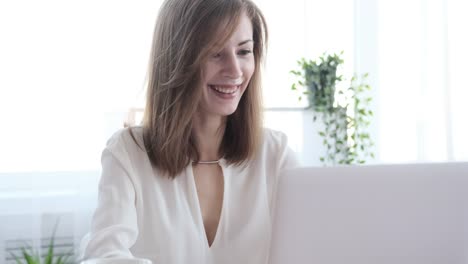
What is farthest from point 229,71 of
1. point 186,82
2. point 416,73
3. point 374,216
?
point 416,73

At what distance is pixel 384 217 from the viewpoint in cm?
88

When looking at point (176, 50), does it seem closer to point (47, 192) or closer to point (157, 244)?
point (157, 244)

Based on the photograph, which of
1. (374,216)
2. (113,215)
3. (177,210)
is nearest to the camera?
(374,216)

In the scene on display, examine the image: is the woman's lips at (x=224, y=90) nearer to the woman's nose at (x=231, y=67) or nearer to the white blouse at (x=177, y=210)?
the woman's nose at (x=231, y=67)

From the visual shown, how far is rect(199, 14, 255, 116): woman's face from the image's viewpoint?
1573mm

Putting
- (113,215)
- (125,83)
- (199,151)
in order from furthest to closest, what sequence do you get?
(125,83)
(199,151)
(113,215)

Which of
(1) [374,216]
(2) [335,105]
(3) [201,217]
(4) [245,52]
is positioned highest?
(4) [245,52]

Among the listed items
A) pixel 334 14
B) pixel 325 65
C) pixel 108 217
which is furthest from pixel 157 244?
pixel 334 14

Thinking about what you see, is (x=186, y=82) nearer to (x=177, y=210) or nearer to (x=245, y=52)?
(x=245, y=52)

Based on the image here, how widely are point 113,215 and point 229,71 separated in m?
0.49

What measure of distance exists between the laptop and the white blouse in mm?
539

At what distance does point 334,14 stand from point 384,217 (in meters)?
3.16

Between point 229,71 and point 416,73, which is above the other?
point 416,73

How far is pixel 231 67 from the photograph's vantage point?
1570 mm
